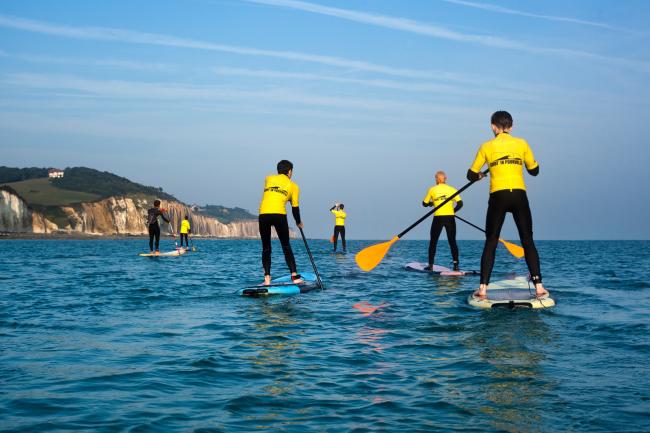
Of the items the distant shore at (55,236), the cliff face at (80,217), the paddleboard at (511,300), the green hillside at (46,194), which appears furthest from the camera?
the green hillside at (46,194)

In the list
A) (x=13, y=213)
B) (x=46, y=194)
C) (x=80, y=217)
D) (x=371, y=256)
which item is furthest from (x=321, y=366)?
(x=46, y=194)

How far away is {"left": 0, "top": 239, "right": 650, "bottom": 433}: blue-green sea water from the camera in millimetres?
4059

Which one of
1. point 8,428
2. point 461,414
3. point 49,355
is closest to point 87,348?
point 49,355

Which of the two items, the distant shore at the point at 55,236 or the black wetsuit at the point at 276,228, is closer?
the black wetsuit at the point at 276,228

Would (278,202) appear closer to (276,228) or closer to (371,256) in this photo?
(276,228)

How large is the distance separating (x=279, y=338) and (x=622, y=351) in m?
3.57

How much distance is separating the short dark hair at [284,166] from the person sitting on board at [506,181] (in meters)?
3.96

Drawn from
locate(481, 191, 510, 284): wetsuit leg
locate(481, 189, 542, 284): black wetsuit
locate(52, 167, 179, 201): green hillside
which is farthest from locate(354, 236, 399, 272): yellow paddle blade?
locate(52, 167, 179, 201): green hillside

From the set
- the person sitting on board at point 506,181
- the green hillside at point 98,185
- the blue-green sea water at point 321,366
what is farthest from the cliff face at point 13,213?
the person sitting on board at point 506,181

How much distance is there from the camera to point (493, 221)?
30.5 ft

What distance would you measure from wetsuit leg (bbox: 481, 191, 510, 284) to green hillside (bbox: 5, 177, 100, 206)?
137 metres

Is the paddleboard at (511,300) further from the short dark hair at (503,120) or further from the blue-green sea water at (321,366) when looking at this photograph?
the short dark hair at (503,120)

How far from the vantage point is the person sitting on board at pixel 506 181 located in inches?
360

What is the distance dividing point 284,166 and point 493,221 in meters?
4.45
